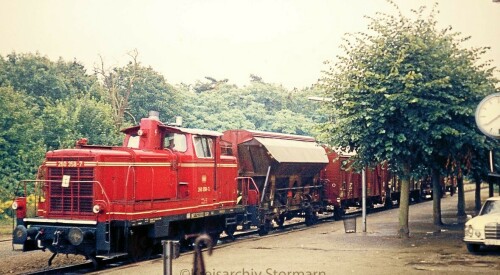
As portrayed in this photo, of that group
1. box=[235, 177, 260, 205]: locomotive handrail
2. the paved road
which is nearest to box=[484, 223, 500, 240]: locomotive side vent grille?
the paved road

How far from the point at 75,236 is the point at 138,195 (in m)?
1.91

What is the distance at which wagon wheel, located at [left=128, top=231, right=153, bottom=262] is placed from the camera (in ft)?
49.4

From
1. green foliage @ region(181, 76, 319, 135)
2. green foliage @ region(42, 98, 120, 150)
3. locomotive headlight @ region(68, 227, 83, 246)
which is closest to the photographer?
locomotive headlight @ region(68, 227, 83, 246)

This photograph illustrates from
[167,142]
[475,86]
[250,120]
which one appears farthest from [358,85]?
[250,120]

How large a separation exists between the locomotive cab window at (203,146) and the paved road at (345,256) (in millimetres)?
2708

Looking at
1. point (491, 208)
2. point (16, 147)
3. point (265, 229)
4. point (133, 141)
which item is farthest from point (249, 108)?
point (491, 208)

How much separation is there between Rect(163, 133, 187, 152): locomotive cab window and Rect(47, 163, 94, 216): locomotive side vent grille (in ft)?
9.15

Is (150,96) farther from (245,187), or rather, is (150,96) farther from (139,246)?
(139,246)

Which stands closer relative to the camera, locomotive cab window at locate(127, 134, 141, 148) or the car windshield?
the car windshield

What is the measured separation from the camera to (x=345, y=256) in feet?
50.3

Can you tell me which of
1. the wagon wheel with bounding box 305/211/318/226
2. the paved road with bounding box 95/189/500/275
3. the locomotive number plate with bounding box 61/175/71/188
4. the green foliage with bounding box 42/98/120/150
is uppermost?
the green foliage with bounding box 42/98/120/150

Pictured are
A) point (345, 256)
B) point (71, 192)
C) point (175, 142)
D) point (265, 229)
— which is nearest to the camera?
point (71, 192)

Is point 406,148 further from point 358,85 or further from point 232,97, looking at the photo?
point 232,97

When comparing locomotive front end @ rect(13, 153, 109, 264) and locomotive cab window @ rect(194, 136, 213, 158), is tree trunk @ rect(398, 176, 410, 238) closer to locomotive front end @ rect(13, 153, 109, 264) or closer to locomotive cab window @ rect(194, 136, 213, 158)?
locomotive cab window @ rect(194, 136, 213, 158)
